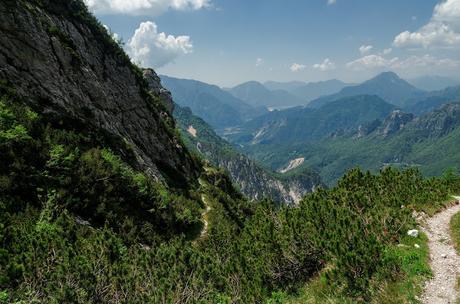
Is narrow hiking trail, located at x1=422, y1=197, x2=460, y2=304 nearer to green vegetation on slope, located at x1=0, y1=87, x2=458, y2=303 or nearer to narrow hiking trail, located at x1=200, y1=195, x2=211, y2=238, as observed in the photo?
green vegetation on slope, located at x1=0, y1=87, x2=458, y2=303

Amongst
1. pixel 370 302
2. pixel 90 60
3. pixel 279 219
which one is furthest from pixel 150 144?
pixel 370 302

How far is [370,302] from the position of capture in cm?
1106

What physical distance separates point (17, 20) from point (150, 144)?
24944 mm

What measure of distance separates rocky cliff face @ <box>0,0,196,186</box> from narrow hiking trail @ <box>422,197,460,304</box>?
1203 inches

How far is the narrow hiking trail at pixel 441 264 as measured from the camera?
10.9m

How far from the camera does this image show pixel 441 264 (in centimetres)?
1272

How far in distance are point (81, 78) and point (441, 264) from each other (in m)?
40.2

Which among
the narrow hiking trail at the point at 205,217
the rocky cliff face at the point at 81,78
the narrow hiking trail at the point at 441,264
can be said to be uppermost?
the rocky cliff face at the point at 81,78

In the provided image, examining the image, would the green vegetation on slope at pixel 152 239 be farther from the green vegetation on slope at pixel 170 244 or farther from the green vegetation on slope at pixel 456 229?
the green vegetation on slope at pixel 456 229

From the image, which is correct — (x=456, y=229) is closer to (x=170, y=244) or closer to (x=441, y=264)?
(x=441, y=264)

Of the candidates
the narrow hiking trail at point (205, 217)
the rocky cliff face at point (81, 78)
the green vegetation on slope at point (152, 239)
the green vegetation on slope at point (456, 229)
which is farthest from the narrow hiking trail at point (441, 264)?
the rocky cliff face at point (81, 78)

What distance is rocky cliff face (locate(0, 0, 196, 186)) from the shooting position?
3356 cm

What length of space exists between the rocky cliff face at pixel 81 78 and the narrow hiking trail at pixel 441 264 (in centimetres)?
3056

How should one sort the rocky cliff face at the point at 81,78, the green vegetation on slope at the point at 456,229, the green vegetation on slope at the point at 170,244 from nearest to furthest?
the green vegetation on slope at the point at 170,244 < the green vegetation on slope at the point at 456,229 < the rocky cliff face at the point at 81,78
